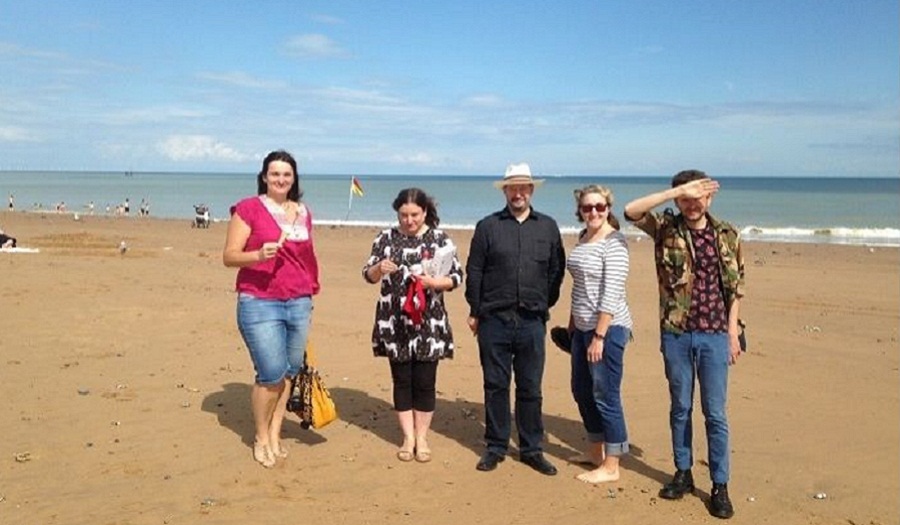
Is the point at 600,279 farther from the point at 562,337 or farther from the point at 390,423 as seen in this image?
the point at 390,423

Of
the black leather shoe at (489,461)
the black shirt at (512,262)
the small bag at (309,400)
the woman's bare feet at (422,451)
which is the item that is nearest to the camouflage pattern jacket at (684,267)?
the black shirt at (512,262)

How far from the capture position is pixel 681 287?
438cm

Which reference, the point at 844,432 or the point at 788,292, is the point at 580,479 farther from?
the point at 788,292

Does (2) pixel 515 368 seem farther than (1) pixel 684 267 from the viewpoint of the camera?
Yes

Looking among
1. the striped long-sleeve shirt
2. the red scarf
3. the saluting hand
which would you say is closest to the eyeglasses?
the striped long-sleeve shirt

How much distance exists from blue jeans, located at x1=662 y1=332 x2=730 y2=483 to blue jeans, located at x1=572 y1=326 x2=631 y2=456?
327mm

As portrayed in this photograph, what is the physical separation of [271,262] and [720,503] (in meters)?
3.21

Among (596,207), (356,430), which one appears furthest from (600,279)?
(356,430)

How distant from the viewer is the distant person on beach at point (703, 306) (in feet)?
14.3

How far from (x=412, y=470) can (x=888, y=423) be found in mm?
4196

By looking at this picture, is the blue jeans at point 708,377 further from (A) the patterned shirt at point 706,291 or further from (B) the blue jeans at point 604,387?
(B) the blue jeans at point 604,387

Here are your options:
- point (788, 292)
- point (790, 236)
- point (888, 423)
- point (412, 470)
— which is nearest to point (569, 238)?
point (790, 236)

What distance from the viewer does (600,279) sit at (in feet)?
15.1

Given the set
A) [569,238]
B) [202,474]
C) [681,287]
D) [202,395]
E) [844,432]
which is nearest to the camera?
[681,287]
